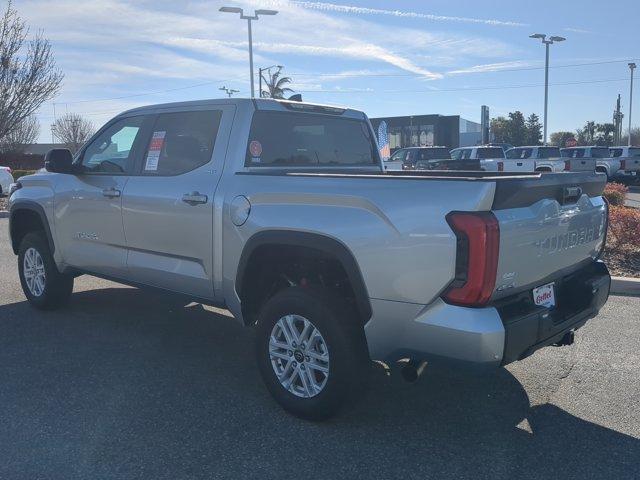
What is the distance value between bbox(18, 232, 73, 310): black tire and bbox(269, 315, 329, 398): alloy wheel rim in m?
3.07

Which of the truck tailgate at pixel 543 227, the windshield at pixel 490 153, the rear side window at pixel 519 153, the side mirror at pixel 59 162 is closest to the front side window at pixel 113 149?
the side mirror at pixel 59 162

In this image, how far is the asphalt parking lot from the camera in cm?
339

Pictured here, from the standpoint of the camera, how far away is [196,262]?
14.9 feet

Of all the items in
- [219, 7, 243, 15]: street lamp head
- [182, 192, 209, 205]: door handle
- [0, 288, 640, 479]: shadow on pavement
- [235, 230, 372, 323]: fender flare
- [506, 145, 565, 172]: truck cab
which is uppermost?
[219, 7, 243, 15]: street lamp head

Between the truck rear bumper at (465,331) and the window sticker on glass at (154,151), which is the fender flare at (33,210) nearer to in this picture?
the window sticker on glass at (154,151)

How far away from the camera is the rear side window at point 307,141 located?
4.66 metres

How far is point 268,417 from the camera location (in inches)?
157

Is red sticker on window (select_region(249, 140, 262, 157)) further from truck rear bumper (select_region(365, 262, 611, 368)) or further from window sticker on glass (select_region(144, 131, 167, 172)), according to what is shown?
truck rear bumper (select_region(365, 262, 611, 368))

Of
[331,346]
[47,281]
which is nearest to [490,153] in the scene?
[47,281]

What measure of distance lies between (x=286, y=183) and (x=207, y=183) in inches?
31.6

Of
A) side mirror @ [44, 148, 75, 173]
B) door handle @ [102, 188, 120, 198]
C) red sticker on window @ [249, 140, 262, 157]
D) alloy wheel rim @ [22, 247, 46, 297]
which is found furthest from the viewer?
alloy wheel rim @ [22, 247, 46, 297]

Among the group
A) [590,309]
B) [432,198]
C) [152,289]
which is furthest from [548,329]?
[152,289]

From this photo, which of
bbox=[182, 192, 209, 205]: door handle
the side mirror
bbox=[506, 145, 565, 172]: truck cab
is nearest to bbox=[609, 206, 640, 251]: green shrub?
bbox=[182, 192, 209, 205]: door handle

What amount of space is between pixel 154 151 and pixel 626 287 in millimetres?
5382
